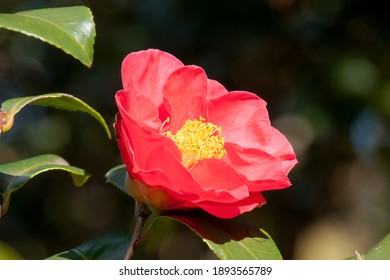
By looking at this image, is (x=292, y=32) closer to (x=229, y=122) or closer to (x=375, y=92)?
(x=375, y=92)

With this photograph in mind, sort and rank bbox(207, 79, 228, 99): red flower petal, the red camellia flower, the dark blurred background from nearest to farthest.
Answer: the red camellia flower
bbox(207, 79, 228, 99): red flower petal
the dark blurred background

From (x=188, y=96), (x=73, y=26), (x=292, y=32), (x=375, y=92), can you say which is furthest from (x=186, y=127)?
(x=292, y=32)

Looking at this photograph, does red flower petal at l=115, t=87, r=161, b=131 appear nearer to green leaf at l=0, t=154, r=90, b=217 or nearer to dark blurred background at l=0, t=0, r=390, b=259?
green leaf at l=0, t=154, r=90, b=217

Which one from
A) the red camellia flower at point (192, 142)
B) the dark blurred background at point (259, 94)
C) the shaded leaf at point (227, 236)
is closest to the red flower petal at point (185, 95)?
the red camellia flower at point (192, 142)

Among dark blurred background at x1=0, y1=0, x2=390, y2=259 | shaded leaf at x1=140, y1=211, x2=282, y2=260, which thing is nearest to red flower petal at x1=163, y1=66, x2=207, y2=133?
shaded leaf at x1=140, y1=211, x2=282, y2=260

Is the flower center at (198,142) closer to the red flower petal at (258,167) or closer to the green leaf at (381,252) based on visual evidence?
the red flower petal at (258,167)

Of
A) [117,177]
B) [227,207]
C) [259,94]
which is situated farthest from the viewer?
[259,94]

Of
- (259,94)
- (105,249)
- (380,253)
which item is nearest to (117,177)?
(105,249)

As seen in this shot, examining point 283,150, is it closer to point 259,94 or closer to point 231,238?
point 231,238
